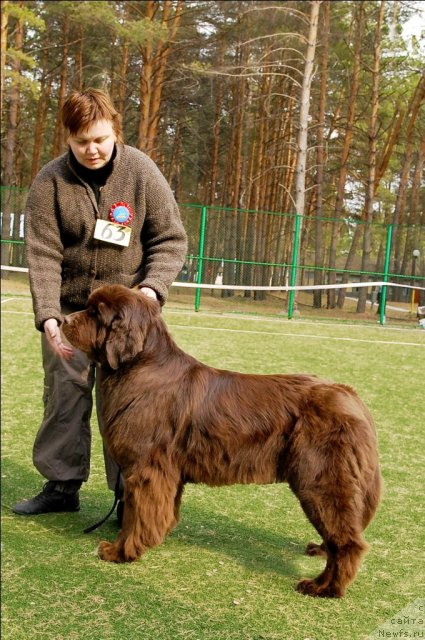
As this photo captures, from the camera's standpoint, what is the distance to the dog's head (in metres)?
2.85

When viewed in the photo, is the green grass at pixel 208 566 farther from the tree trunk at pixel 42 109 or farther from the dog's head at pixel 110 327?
the tree trunk at pixel 42 109

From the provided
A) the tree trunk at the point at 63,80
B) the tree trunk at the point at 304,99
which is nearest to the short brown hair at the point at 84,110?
the tree trunk at the point at 63,80

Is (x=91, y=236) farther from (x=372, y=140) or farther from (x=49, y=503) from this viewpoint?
(x=372, y=140)

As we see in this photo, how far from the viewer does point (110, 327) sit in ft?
9.37

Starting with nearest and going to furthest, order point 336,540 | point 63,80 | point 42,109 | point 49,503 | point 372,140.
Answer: point 336,540
point 49,503
point 63,80
point 372,140
point 42,109

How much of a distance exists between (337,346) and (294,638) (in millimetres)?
6231

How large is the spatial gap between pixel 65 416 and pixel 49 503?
47 cm

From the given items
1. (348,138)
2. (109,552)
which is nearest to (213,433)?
(109,552)

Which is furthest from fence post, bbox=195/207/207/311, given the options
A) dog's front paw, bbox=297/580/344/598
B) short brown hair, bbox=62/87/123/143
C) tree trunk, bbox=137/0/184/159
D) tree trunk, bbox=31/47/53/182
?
dog's front paw, bbox=297/580/344/598

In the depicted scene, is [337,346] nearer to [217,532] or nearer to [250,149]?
[217,532]

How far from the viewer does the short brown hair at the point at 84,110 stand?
9.66ft

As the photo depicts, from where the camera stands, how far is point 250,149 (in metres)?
30.5

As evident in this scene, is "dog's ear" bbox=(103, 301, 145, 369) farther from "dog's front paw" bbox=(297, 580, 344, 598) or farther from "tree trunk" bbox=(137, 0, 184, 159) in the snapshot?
"tree trunk" bbox=(137, 0, 184, 159)

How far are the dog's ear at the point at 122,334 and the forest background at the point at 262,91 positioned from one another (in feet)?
19.7
